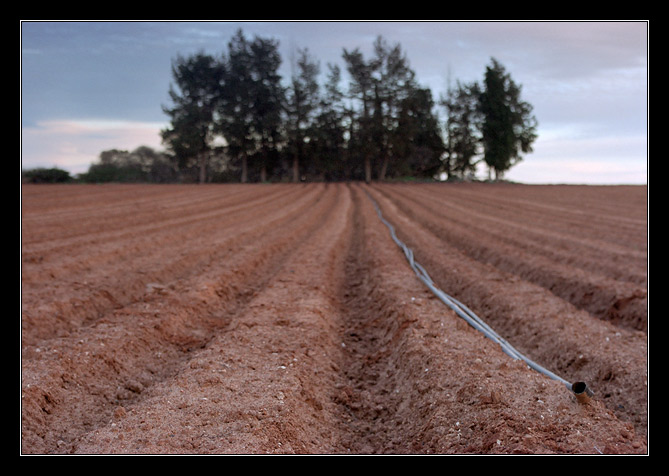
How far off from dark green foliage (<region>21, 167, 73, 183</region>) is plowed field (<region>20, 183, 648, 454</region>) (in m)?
23.8

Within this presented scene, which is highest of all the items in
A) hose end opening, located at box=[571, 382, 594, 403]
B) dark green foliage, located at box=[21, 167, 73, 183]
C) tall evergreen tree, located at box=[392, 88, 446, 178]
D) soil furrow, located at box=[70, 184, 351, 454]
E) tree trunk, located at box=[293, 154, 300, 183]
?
tall evergreen tree, located at box=[392, 88, 446, 178]

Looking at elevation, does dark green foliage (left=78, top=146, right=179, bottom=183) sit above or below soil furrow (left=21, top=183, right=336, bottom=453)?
above

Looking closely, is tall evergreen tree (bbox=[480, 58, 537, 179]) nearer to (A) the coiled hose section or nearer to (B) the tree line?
(B) the tree line

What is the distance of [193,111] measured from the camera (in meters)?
40.6

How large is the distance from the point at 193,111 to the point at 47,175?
44.7 ft

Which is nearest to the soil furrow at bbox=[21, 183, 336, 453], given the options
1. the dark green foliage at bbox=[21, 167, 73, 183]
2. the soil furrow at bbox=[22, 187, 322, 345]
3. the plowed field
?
the plowed field

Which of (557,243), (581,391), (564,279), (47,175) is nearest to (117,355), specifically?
(581,391)

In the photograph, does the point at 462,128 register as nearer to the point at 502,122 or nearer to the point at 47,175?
the point at 502,122

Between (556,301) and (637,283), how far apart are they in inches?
69.6

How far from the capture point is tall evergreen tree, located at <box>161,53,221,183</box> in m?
39.9

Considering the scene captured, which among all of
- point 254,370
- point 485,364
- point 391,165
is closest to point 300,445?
point 254,370

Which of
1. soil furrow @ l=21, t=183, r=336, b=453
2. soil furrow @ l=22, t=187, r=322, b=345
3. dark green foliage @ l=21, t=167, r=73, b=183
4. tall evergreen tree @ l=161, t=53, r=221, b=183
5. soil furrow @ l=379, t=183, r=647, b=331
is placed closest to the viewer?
soil furrow @ l=21, t=183, r=336, b=453

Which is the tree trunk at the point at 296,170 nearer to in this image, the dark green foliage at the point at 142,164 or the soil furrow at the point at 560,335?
the dark green foliage at the point at 142,164

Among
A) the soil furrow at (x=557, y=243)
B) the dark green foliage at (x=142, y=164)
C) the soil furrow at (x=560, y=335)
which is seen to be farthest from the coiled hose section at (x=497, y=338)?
the dark green foliage at (x=142, y=164)
